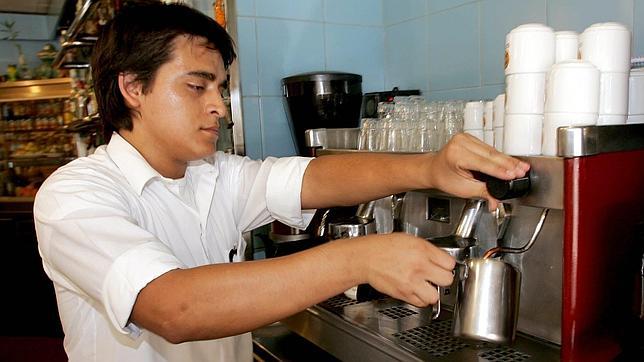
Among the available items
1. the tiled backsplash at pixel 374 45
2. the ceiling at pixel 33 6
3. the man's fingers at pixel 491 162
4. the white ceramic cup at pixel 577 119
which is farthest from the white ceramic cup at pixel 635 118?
the ceiling at pixel 33 6

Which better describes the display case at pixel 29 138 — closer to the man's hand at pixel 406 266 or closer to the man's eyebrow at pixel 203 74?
the man's eyebrow at pixel 203 74

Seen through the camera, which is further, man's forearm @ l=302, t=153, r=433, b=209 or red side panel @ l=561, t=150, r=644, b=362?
man's forearm @ l=302, t=153, r=433, b=209

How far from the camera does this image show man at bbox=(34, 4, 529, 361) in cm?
69

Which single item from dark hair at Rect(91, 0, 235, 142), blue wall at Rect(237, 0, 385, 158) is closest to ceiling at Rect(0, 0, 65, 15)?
blue wall at Rect(237, 0, 385, 158)

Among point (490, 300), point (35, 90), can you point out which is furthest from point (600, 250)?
point (35, 90)

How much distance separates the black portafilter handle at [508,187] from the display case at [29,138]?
5.09 m

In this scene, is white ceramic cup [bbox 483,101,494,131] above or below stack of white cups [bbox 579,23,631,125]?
below

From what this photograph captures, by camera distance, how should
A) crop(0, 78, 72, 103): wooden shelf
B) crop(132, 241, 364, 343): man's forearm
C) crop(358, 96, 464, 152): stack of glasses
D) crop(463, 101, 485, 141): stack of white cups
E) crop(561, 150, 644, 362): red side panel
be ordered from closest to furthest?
crop(132, 241, 364, 343): man's forearm < crop(561, 150, 644, 362): red side panel < crop(463, 101, 485, 141): stack of white cups < crop(358, 96, 464, 152): stack of glasses < crop(0, 78, 72, 103): wooden shelf

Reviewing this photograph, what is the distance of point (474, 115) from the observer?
118cm

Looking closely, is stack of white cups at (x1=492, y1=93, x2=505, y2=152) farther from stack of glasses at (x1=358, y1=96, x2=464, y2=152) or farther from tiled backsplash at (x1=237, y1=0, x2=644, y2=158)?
tiled backsplash at (x1=237, y1=0, x2=644, y2=158)

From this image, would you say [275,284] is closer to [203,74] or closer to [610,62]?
[203,74]

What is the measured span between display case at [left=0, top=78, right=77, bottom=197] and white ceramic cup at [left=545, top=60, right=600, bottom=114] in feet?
16.9

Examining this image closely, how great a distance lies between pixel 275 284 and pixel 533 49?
23.9 inches

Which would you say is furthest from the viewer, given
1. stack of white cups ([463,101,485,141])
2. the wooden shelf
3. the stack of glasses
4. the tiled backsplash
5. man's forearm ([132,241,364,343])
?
the wooden shelf
